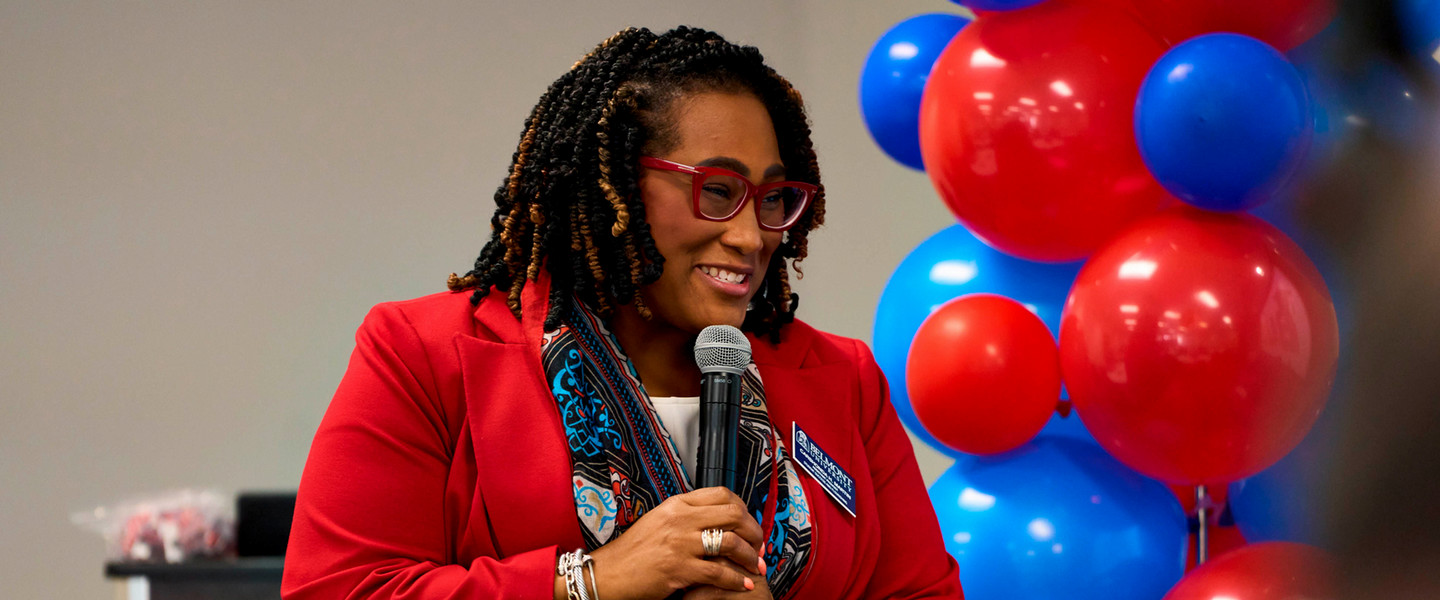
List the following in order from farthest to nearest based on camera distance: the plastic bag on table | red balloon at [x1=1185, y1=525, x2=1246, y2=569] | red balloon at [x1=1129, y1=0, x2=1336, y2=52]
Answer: the plastic bag on table < red balloon at [x1=1185, y1=525, x2=1246, y2=569] < red balloon at [x1=1129, y1=0, x2=1336, y2=52]

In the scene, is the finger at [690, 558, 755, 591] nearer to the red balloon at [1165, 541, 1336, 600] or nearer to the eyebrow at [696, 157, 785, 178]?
the eyebrow at [696, 157, 785, 178]

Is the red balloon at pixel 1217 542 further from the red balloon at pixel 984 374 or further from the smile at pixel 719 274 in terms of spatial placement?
the smile at pixel 719 274

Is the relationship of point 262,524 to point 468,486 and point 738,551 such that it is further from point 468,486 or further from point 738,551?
point 738,551

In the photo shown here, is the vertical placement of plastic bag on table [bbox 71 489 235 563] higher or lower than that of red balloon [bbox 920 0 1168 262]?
lower

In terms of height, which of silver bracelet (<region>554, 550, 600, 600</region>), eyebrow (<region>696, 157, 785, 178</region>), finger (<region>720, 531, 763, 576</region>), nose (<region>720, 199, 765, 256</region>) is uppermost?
eyebrow (<region>696, 157, 785, 178</region>)

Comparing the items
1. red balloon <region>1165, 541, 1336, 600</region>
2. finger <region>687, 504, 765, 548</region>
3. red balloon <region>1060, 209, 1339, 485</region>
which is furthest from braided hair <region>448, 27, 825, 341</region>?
red balloon <region>1165, 541, 1336, 600</region>

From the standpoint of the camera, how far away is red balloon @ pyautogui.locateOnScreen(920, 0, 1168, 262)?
1.74 m

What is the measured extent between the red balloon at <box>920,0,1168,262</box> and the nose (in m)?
0.41

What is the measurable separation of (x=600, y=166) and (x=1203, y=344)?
32.7 inches

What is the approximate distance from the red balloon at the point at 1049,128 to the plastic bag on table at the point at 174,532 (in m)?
2.05

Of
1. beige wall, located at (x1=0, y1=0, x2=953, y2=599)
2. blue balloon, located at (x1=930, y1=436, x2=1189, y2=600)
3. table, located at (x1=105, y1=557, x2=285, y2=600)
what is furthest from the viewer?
beige wall, located at (x1=0, y1=0, x2=953, y2=599)

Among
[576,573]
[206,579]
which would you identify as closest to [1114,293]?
[576,573]

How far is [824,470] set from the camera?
1631 millimetres

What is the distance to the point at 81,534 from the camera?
368 centimetres
